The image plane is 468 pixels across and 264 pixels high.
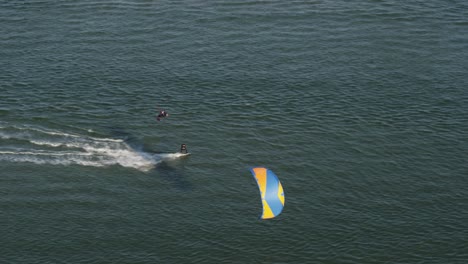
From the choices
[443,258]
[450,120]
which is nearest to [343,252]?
[443,258]

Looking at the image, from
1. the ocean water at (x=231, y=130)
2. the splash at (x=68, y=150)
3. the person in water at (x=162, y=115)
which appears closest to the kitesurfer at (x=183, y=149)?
the splash at (x=68, y=150)

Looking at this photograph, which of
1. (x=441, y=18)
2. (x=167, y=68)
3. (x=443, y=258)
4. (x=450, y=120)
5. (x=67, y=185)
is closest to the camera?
(x=443, y=258)

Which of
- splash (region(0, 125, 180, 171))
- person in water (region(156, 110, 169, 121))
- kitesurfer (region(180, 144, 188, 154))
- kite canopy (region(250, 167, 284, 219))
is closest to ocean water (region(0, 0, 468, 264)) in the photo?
splash (region(0, 125, 180, 171))

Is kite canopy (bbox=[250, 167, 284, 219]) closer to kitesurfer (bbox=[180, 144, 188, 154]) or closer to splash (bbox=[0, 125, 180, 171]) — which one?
kitesurfer (bbox=[180, 144, 188, 154])

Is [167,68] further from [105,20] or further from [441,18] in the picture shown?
[441,18]

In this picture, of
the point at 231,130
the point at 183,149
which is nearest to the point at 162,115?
the point at 183,149

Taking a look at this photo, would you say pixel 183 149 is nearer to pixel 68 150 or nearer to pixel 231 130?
pixel 231 130
